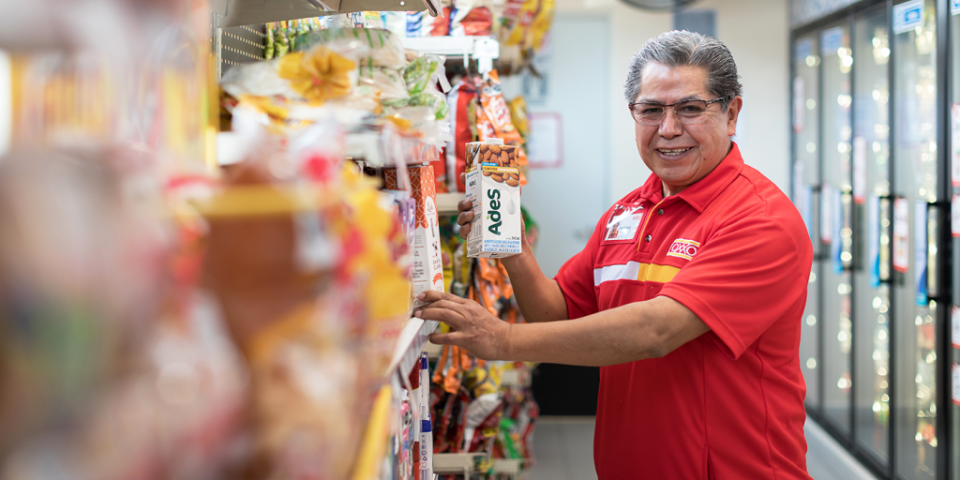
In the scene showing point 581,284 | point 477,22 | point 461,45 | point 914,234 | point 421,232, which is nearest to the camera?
point 421,232

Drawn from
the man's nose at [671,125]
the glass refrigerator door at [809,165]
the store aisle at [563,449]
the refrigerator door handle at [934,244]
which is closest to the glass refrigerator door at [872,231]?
the refrigerator door handle at [934,244]

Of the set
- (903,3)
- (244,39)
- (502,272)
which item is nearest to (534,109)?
(903,3)

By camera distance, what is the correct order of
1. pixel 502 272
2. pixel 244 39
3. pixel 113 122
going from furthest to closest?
pixel 502 272
pixel 244 39
pixel 113 122

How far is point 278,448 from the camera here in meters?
0.40

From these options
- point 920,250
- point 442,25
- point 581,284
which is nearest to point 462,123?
point 442,25

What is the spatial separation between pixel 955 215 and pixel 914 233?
40cm

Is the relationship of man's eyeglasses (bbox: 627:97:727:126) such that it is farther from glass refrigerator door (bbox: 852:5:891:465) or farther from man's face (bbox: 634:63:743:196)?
glass refrigerator door (bbox: 852:5:891:465)

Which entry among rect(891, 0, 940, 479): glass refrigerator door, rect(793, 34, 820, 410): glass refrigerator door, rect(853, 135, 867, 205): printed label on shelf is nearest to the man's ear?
rect(891, 0, 940, 479): glass refrigerator door

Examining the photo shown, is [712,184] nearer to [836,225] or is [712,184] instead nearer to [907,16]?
[907,16]

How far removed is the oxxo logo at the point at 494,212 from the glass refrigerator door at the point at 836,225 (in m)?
3.27

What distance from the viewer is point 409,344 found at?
3.03 feet

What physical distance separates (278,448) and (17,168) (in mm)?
204

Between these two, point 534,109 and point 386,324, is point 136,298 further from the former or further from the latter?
point 534,109

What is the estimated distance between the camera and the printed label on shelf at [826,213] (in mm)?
4125
